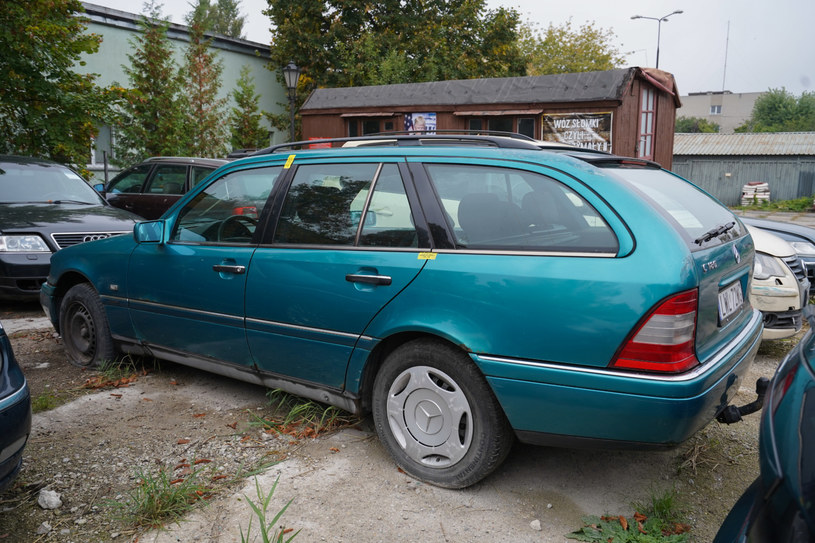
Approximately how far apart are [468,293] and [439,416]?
626mm

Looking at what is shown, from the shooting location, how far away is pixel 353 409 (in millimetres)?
3514

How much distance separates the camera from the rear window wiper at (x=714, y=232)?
2.82m

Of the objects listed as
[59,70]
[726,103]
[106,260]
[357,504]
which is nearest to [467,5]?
[59,70]

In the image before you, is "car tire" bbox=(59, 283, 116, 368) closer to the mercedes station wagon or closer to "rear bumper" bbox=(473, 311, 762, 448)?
the mercedes station wagon

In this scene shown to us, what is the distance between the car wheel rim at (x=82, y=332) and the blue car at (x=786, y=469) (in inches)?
175

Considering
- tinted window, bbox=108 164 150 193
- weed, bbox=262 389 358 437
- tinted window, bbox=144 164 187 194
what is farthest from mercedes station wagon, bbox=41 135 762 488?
tinted window, bbox=108 164 150 193

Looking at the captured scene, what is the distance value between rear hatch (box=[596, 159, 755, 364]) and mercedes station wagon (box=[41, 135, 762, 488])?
0.02m

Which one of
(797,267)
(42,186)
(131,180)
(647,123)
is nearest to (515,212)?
(797,267)

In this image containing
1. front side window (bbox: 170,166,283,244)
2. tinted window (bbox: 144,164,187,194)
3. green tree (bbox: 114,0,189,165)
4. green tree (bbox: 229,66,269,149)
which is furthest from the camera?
green tree (bbox: 229,66,269,149)

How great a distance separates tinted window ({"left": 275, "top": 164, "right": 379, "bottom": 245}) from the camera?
11.5ft

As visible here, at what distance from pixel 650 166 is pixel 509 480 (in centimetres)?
181

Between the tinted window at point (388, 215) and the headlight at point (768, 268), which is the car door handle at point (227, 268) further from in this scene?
the headlight at point (768, 268)

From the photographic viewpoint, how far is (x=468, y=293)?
→ 2.92 metres

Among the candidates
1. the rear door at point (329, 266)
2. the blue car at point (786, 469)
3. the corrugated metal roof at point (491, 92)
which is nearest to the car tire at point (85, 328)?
the rear door at point (329, 266)
